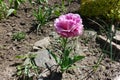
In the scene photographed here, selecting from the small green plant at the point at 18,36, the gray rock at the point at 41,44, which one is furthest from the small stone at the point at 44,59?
the small green plant at the point at 18,36

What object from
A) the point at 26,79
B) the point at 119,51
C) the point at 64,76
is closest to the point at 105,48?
the point at 119,51

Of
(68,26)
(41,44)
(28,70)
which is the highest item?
(68,26)

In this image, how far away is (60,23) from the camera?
11.0 feet

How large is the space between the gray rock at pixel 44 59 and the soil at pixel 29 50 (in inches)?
8.3

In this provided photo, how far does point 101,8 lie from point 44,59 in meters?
1.29

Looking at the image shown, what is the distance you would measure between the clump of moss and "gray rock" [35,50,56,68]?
108 cm

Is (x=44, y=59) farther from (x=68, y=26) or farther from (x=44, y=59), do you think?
(x=68, y=26)

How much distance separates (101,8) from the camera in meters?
4.78

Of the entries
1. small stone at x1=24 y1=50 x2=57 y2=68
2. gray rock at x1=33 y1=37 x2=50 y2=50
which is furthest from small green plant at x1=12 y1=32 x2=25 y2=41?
small stone at x1=24 y1=50 x2=57 y2=68

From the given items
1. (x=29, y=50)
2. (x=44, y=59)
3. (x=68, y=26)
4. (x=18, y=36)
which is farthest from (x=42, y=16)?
(x=68, y=26)

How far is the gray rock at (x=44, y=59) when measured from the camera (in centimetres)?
394

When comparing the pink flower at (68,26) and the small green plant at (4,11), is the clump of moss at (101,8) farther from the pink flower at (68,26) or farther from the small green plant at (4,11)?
the pink flower at (68,26)

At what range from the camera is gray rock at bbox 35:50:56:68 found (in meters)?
3.94

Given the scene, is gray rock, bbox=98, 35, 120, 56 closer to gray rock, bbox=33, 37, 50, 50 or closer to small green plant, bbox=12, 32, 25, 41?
gray rock, bbox=33, 37, 50, 50
